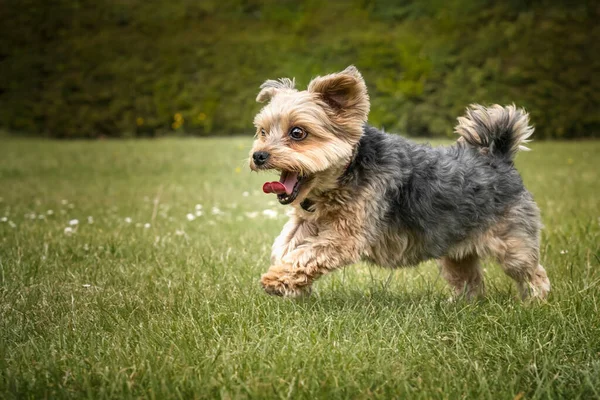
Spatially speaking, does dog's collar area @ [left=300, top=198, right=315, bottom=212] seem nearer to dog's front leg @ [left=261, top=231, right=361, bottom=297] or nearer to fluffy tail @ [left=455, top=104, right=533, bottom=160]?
dog's front leg @ [left=261, top=231, right=361, bottom=297]

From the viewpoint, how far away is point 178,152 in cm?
1402

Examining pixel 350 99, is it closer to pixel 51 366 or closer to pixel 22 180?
pixel 51 366

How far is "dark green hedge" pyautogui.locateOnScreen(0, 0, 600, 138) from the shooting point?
16.7m

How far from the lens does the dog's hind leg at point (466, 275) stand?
172 inches

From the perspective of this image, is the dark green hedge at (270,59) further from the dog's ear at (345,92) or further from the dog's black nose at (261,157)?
the dog's black nose at (261,157)

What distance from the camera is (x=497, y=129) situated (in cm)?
419

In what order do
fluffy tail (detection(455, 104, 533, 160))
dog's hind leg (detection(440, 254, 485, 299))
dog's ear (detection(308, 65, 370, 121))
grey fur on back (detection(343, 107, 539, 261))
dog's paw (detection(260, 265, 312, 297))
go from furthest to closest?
dog's hind leg (detection(440, 254, 485, 299)), fluffy tail (detection(455, 104, 533, 160)), grey fur on back (detection(343, 107, 539, 261)), dog's ear (detection(308, 65, 370, 121)), dog's paw (detection(260, 265, 312, 297))

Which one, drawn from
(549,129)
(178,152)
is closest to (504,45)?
(549,129)

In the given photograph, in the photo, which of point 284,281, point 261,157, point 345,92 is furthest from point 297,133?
point 284,281

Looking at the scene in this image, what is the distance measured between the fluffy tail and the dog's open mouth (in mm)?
1432

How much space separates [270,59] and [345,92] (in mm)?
14635

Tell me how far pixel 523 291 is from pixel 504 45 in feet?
46.8

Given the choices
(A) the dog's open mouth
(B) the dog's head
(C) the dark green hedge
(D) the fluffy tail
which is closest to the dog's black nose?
(B) the dog's head

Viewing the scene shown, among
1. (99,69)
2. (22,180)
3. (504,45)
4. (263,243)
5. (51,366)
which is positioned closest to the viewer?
(51,366)
